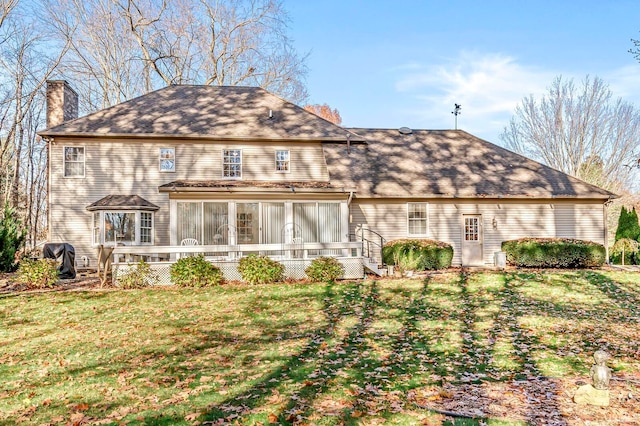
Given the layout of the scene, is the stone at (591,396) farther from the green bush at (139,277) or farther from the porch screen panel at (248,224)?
the porch screen panel at (248,224)

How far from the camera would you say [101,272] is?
15.3m

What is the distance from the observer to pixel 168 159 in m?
19.2

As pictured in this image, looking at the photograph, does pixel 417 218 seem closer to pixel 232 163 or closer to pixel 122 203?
pixel 232 163

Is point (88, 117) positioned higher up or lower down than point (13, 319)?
higher up

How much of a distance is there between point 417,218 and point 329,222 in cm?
418

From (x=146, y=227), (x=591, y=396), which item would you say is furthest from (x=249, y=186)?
(x=591, y=396)

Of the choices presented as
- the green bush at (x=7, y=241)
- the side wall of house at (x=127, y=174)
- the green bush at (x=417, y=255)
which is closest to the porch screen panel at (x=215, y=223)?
the side wall of house at (x=127, y=174)

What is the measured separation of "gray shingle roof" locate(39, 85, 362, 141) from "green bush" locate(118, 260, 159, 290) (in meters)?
6.36

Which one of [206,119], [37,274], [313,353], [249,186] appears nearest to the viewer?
[313,353]

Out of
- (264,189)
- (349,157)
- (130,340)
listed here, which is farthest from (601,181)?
(130,340)

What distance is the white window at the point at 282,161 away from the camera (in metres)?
19.8

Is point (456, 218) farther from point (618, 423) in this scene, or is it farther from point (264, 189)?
point (618, 423)

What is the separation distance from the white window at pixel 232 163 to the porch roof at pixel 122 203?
3018mm

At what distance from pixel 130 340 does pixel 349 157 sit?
14254mm
